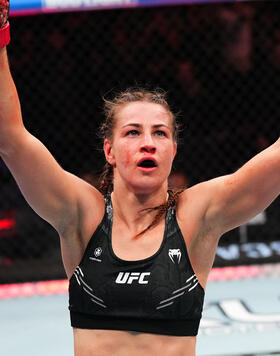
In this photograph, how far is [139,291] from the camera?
1408 mm

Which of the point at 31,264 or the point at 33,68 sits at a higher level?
the point at 33,68

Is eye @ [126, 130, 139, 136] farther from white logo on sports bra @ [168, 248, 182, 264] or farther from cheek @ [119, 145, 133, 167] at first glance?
white logo on sports bra @ [168, 248, 182, 264]

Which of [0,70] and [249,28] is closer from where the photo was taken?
[0,70]

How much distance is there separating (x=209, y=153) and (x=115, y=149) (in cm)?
290

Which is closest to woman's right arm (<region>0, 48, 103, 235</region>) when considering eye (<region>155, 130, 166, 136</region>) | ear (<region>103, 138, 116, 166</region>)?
ear (<region>103, 138, 116, 166</region>)

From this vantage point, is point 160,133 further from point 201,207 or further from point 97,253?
point 97,253

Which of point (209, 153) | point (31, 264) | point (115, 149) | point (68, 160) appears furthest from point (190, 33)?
point (115, 149)

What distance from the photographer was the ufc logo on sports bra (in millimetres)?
1413

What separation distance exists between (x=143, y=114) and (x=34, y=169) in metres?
0.29

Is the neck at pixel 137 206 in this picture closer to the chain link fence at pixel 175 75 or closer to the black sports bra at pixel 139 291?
the black sports bra at pixel 139 291

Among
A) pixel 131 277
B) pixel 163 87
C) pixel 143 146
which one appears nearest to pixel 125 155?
pixel 143 146

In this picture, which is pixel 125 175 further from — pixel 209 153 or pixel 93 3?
pixel 209 153

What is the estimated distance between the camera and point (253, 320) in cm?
306

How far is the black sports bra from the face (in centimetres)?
13
